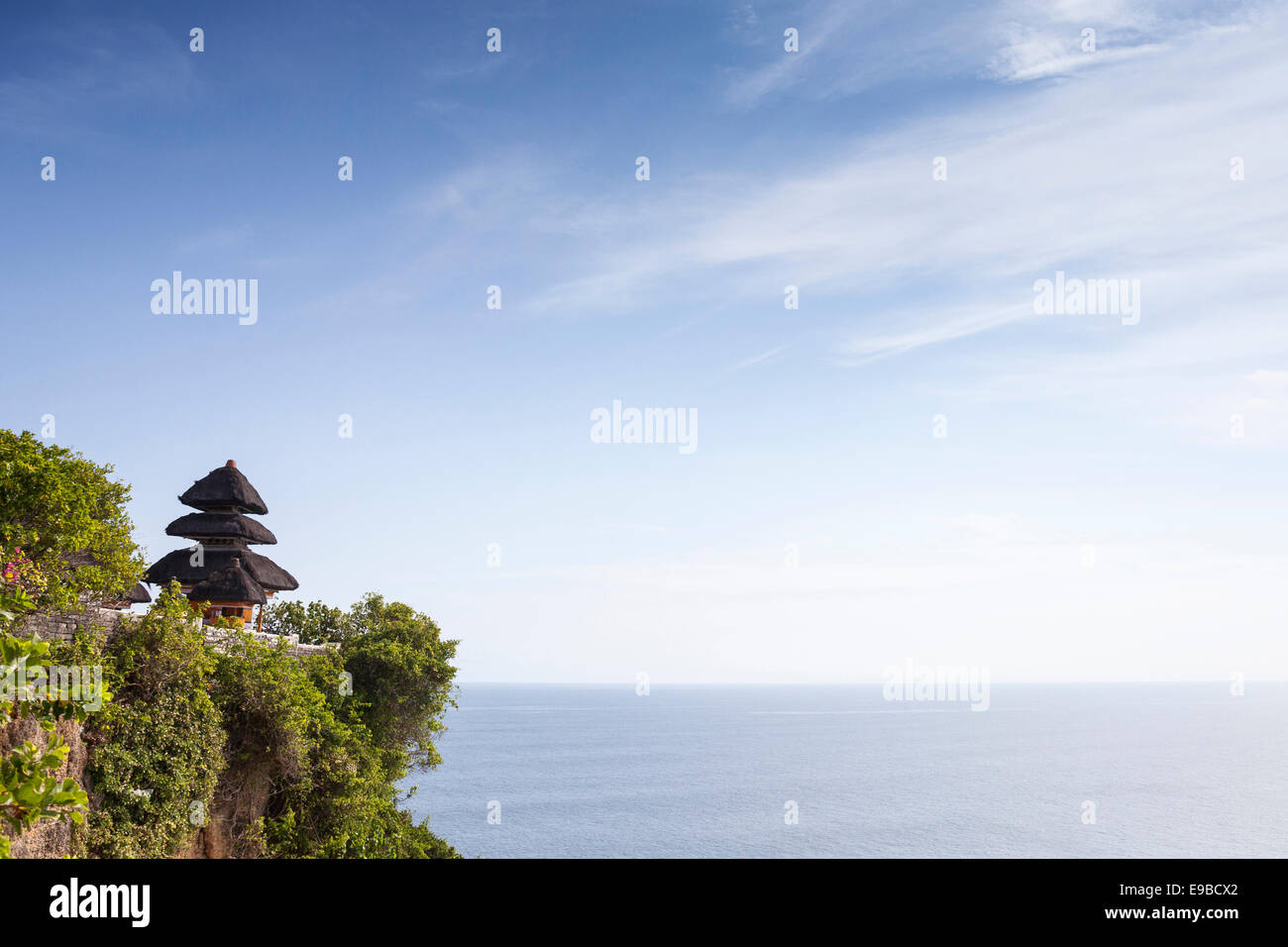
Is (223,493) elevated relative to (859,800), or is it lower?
elevated

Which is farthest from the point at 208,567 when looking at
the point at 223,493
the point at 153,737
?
the point at 153,737

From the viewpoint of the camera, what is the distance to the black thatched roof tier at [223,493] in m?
30.8

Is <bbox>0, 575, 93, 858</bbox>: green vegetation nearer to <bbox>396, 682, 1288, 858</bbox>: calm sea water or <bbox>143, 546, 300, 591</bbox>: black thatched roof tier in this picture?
<bbox>143, 546, 300, 591</bbox>: black thatched roof tier

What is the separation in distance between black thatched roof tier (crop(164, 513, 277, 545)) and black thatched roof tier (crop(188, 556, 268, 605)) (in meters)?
1.22

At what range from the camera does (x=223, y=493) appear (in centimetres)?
3080

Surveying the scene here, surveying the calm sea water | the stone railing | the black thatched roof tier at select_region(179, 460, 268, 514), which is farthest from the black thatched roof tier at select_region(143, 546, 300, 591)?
the calm sea water

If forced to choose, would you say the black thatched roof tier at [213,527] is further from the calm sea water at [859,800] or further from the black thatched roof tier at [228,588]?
the calm sea water at [859,800]

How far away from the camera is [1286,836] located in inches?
4281

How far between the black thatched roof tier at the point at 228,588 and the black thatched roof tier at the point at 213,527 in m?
1.22

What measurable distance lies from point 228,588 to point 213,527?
2.36 m

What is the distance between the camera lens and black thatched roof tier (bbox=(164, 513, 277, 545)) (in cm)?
3055

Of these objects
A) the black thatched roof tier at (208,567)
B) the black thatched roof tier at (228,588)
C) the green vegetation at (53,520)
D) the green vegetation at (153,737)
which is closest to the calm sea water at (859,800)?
the black thatched roof tier at (208,567)

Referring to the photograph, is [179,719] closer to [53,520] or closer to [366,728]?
[53,520]
